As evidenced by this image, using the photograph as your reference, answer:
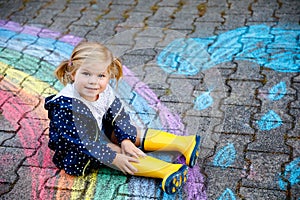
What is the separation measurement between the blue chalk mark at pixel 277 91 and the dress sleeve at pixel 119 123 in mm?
1044

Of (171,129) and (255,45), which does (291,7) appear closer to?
(255,45)

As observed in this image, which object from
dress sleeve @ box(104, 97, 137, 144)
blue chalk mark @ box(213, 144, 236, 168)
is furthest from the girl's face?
blue chalk mark @ box(213, 144, 236, 168)

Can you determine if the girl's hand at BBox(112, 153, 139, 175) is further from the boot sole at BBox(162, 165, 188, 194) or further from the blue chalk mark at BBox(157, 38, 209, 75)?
the blue chalk mark at BBox(157, 38, 209, 75)

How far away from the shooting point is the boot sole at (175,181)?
2.66m

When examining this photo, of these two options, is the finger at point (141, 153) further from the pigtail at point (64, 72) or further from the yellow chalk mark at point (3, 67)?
the yellow chalk mark at point (3, 67)

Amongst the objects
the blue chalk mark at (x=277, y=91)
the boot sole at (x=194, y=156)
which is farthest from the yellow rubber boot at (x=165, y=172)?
the blue chalk mark at (x=277, y=91)

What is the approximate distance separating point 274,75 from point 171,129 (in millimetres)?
969

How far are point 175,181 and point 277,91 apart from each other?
125 centimetres

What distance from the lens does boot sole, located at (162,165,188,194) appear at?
105 inches

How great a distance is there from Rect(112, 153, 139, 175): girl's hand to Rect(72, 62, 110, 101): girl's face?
372 millimetres

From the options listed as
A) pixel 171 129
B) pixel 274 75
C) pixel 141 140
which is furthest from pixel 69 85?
pixel 274 75

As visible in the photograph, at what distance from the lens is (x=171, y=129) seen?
128 inches

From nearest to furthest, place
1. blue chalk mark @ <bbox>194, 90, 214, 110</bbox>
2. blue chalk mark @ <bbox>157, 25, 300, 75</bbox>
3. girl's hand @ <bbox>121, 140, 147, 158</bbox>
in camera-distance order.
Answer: girl's hand @ <bbox>121, 140, 147, 158</bbox>
blue chalk mark @ <bbox>194, 90, 214, 110</bbox>
blue chalk mark @ <bbox>157, 25, 300, 75</bbox>

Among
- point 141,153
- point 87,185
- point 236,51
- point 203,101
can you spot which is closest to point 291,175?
point 141,153
